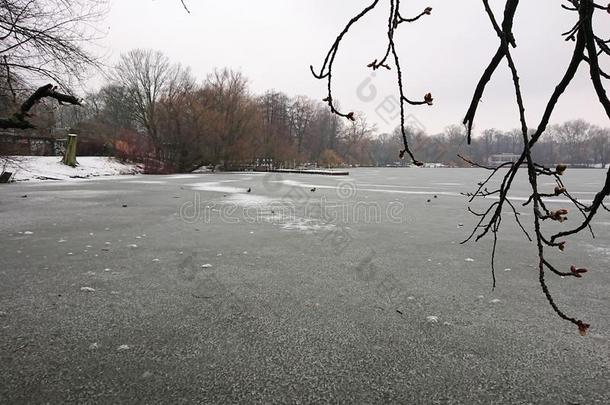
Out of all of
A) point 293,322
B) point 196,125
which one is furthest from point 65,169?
point 293,322

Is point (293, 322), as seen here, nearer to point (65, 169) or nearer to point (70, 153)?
point (65, 169)

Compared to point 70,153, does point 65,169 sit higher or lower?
lower

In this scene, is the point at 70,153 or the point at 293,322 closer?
the point at 293,322

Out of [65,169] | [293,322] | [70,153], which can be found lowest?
[293,322]

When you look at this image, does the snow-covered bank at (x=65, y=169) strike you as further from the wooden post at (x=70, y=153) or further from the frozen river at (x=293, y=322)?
the frozen river at (x=293, y=322)

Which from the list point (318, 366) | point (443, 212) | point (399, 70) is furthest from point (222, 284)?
point (443, 212)

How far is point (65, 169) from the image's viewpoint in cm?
2936

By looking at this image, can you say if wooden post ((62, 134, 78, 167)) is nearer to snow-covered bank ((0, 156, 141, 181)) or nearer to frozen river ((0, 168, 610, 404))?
snow-covered bank ((0, 156, 141, 181))

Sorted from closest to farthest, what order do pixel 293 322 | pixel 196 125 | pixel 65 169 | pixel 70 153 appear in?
pixel 293 322, pixel 65 169, pixel 70 153, pixel 196 125

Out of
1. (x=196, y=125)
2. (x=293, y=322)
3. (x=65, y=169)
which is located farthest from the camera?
(x=196, y=125)

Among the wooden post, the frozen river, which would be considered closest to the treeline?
the wooden post

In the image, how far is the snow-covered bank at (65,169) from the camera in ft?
80.5

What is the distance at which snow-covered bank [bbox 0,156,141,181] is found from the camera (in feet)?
80.5

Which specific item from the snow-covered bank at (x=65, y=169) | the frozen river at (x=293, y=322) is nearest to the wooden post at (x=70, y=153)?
the snow-covered bank at (x=65, y=169)
